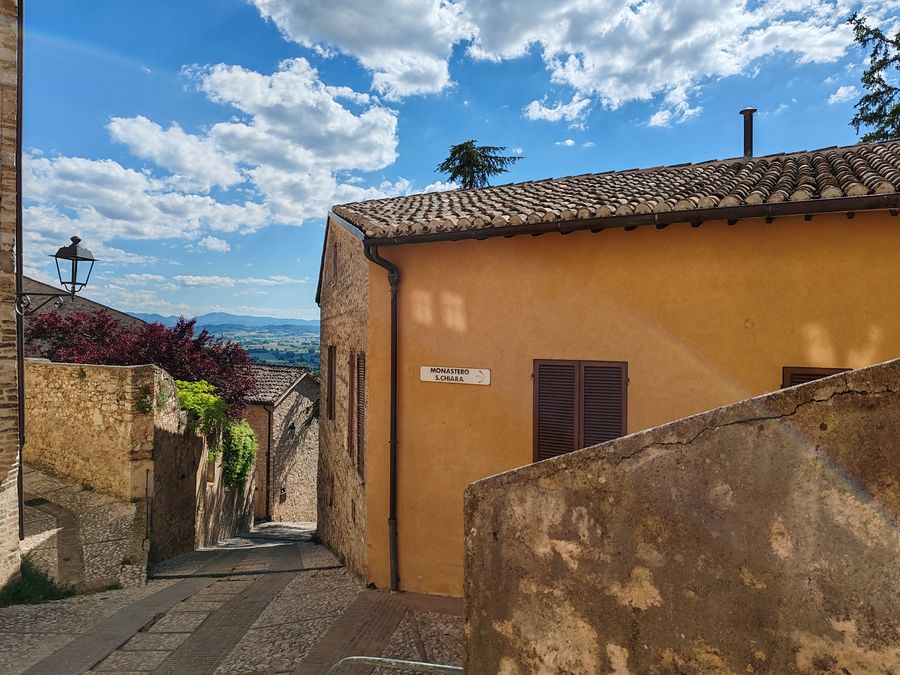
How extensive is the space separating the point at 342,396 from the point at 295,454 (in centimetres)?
1411

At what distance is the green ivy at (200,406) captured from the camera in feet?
38.0

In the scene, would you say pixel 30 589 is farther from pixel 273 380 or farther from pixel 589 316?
pixel 273 380

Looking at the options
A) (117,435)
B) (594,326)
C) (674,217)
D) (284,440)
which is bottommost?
(284,440)

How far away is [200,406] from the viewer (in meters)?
11.8

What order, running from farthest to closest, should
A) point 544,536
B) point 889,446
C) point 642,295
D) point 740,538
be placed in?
point 642,295 → point 544,536 → point 740,538 → point 889,446

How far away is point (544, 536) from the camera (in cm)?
241

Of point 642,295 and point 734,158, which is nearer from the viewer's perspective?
point 642,295

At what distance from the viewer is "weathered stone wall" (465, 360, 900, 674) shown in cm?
189

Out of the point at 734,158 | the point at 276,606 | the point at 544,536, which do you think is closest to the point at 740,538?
the point at 544,536

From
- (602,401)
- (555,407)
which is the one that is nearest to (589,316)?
(602,401)

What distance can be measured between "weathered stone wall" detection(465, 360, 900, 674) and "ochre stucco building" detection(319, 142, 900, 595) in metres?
3.48

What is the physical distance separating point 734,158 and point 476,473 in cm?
763

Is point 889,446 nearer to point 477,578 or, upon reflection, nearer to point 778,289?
point 477,578

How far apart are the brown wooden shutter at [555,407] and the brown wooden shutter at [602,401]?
11 cm
